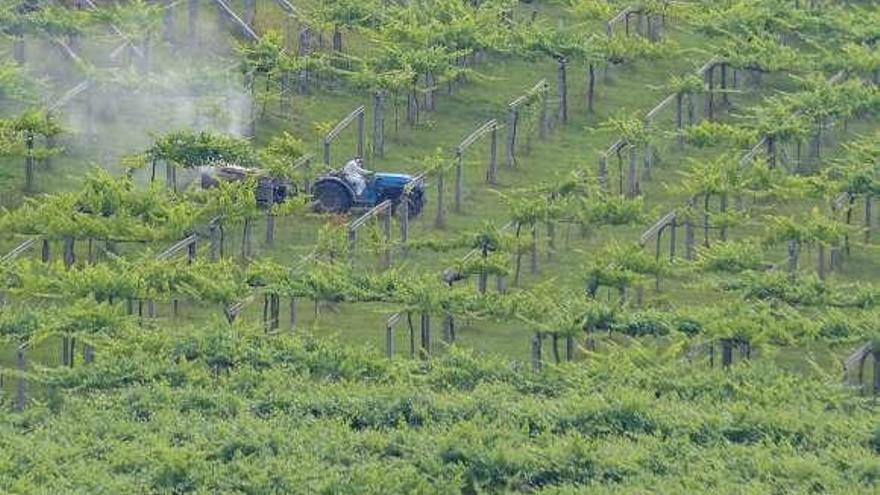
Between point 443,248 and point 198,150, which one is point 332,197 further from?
point 443,248

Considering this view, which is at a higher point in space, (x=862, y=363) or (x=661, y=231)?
(x=661, y=231)

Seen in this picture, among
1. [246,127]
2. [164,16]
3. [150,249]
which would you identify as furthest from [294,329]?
[164,16]

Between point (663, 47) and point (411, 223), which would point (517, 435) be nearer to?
point (411, 223)

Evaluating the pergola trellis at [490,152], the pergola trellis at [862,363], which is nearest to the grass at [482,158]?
the pergola trellis at [490,152]

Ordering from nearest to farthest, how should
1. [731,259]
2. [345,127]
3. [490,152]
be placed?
[731,259] < [490,152] < [345,127]

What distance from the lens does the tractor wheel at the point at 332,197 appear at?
62719mm

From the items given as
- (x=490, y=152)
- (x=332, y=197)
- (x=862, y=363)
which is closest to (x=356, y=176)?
(x=332, y=197)

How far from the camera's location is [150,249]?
58.2 meters

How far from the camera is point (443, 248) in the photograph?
58.8 m

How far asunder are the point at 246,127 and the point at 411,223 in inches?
254

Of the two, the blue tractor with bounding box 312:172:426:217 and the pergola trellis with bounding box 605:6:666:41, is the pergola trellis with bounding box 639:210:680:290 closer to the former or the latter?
the blue tractor with bounding box 312:172:426:217

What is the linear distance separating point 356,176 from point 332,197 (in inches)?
28.1

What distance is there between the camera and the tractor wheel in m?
62.7

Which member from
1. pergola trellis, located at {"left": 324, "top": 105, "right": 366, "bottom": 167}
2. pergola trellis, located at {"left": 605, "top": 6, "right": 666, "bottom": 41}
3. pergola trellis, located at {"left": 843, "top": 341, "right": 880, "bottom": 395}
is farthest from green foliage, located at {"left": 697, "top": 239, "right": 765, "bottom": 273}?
pergola trellis, located at {"left": 605, "top": 6, "right": 666, "bottom": 41}
